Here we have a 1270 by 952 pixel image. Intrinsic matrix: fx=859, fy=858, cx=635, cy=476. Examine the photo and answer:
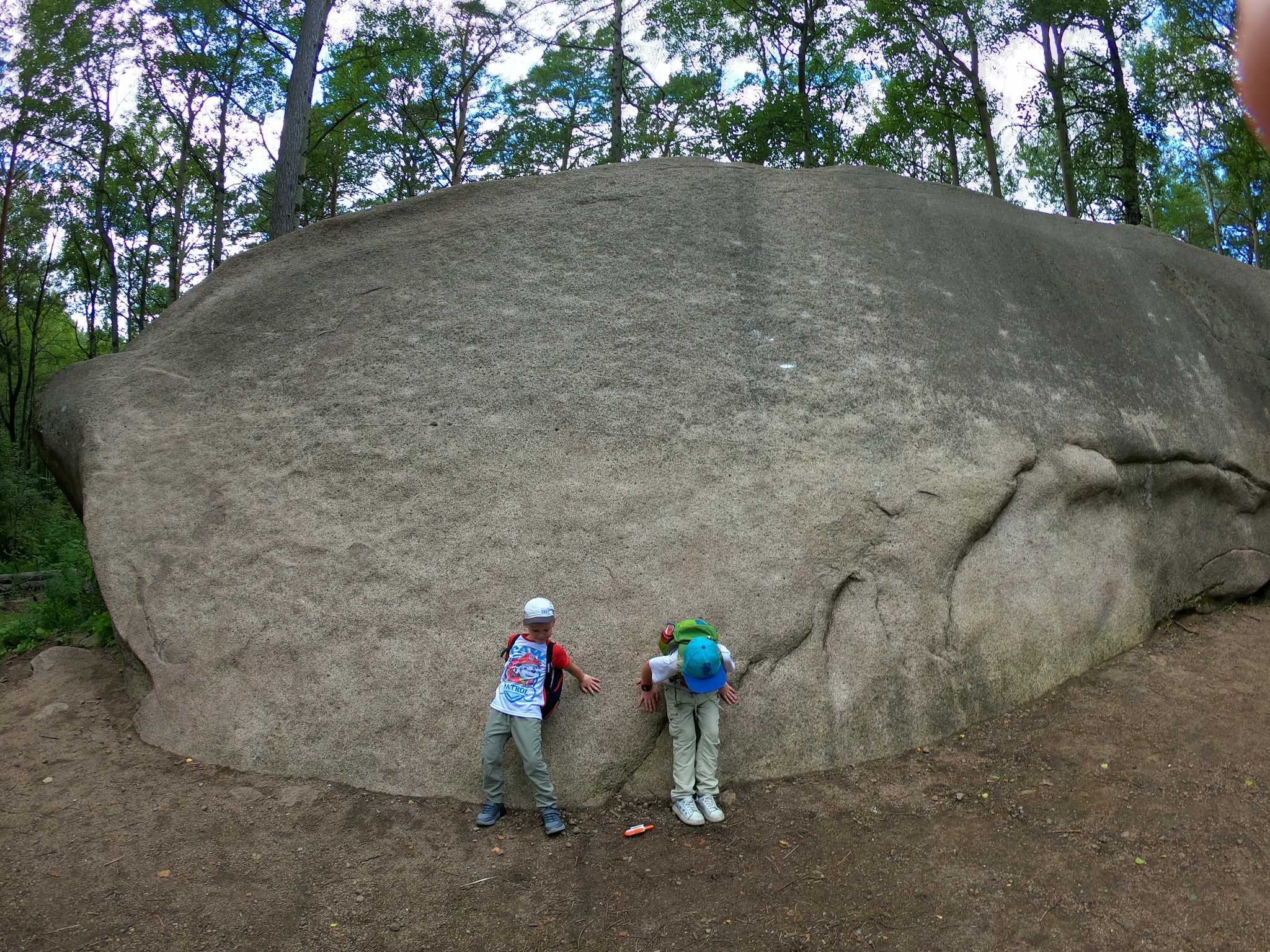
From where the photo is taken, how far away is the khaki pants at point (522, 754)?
469 cm

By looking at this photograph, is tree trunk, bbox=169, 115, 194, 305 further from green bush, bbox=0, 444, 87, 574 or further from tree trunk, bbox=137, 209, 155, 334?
green bush, bbox=0, 444, 87, 574

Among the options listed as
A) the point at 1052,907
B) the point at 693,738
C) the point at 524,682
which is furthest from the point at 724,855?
the point at 1052,907

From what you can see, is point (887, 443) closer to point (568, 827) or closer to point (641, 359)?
point (641, 359)

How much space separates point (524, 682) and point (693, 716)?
38.3 inches

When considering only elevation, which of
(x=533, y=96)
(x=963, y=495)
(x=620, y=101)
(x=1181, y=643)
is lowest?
(x=1181, y=643)

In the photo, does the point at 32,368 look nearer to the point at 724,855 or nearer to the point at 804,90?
the point at 804,90

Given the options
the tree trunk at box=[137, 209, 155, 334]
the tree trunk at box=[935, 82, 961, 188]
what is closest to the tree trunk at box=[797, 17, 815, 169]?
the tree trunk at box=[935, 82, 961, 188]

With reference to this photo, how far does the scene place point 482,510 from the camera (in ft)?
18.7

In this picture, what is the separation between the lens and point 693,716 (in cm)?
487

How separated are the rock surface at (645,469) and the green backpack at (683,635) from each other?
1.23ft

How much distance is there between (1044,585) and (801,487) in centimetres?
186

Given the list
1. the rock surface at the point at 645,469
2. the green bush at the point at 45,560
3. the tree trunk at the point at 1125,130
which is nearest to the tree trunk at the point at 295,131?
the rock surface at the point at 645,469

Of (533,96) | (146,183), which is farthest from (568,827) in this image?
(146,183)

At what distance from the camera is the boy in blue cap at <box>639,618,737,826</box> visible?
15.4 feet
